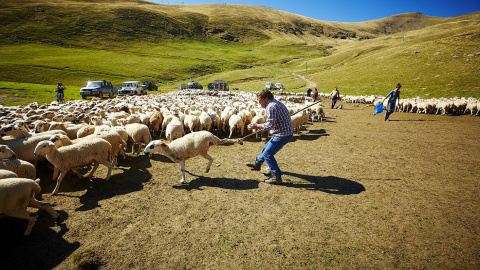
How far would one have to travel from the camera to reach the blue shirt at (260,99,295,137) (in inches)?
251

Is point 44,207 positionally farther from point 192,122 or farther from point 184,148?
point 192,122

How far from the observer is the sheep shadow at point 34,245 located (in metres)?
3.87

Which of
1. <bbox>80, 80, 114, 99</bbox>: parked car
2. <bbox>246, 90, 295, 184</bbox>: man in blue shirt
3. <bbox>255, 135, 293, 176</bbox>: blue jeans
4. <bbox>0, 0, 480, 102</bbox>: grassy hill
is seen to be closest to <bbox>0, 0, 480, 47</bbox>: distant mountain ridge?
<bbox>0, 0, 480, 102</bbox>: grassy hill

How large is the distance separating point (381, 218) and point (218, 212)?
164 inches

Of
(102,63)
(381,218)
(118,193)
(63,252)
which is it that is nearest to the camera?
(63,252)

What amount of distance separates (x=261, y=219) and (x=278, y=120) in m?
2.98

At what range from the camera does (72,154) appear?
6.36m

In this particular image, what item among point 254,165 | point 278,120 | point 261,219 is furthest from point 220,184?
point 278,120

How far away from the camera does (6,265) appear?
3.78 m

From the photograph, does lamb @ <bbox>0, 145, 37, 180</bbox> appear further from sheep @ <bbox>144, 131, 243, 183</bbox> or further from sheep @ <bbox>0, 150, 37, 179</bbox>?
sheep @ <bbox>144, 131, 243, 183</bbox>

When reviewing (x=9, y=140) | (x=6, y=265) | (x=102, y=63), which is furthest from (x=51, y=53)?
(x=6, y=265)

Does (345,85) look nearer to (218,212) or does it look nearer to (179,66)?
(218,212)

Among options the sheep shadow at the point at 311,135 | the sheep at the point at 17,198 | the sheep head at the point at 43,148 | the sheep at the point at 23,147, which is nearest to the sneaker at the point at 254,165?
the sheep shadow at the point at 311,135

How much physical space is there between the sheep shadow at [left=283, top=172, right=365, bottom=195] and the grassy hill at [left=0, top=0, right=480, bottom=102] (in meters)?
34.4
